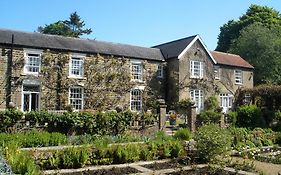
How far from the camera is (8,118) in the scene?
16.9 metres

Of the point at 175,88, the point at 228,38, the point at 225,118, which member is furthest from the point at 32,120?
the point at 228,38

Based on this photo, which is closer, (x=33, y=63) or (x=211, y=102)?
(x=33, y=63)

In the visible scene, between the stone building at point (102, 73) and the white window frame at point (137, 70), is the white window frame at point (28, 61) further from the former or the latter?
the white window frame at point (137, 70)

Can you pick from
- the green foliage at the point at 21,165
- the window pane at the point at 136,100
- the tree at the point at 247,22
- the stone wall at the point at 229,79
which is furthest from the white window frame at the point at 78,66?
the tree at the point at 247,22

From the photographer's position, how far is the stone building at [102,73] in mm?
25530

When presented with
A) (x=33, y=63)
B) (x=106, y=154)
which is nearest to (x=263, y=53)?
(x=33, y=63)

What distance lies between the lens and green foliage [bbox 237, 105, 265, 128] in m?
26.7

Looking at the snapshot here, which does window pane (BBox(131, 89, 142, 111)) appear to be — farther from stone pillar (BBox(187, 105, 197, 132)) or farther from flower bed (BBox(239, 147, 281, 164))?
Result: flower bed (BBox(239, 147, 281, 164))

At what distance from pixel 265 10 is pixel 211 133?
5523 centimetres

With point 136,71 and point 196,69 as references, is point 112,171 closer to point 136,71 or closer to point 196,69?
point 136,71

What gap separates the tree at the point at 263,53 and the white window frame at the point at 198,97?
52.3ft

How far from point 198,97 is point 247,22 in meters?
30.1

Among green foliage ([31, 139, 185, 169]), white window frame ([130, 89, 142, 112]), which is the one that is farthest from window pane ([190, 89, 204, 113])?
green foliage ([31, 139, 185, 169])

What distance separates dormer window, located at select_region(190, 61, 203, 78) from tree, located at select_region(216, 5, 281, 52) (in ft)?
78.9
